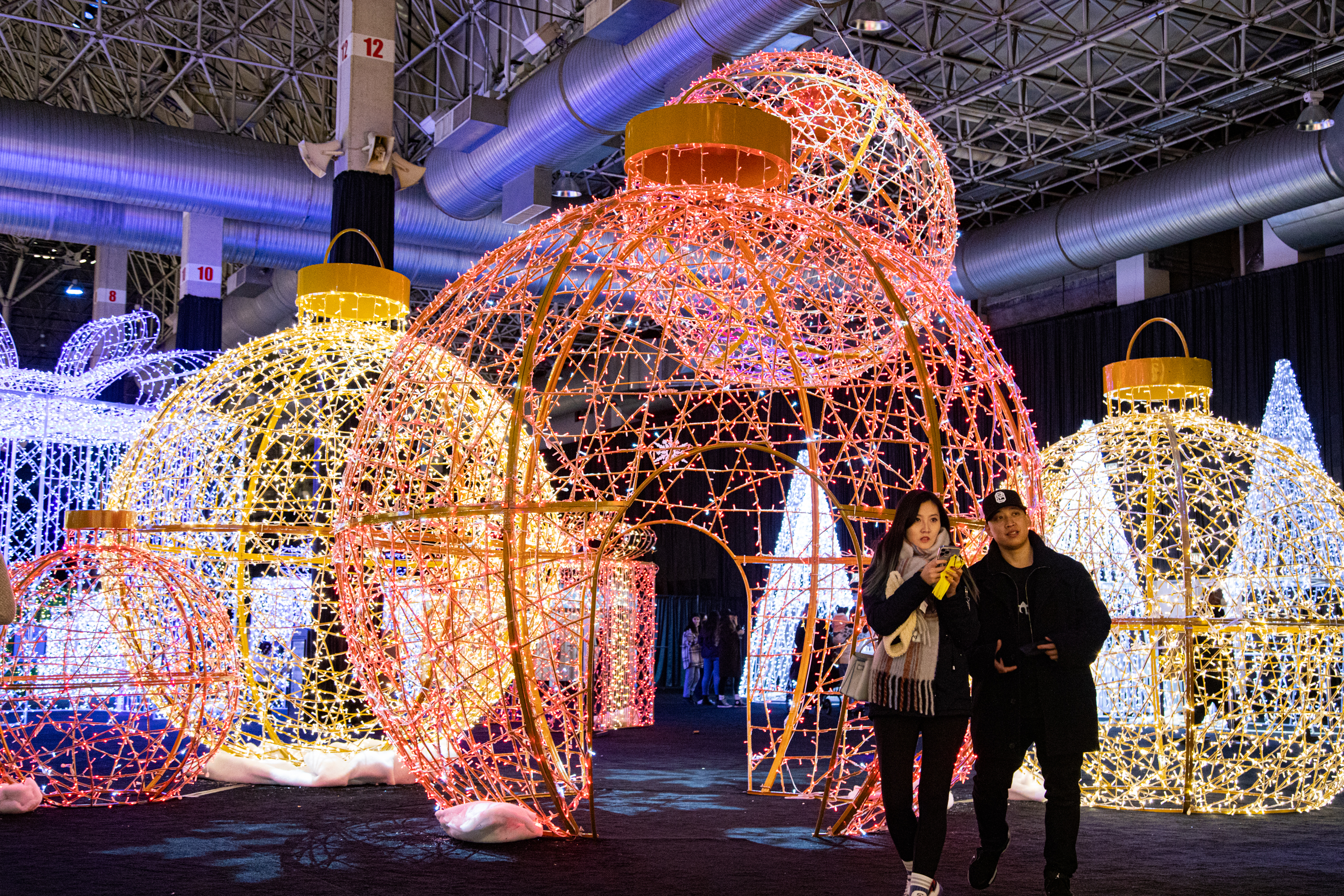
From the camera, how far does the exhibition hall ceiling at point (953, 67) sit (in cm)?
1241

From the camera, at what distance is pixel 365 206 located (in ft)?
31.6

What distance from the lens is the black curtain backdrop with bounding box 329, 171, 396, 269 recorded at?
9.53 m

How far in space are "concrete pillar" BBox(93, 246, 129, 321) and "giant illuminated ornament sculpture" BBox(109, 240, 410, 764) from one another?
12.4m

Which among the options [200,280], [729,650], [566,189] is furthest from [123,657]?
[729,650]

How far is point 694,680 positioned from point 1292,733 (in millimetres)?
11168

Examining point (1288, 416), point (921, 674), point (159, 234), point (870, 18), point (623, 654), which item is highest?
point (870, 18)

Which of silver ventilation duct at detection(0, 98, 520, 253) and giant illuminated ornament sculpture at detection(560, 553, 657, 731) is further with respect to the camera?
silver ventilation duct at detection(0, 98, 520, 253)

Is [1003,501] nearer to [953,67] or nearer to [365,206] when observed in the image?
[365,206]

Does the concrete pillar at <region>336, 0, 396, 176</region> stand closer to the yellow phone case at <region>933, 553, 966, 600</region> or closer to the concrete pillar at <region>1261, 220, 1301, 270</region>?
the yellow phone case at <region>933, 553, 966, 600</region>

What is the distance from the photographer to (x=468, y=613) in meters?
4.62

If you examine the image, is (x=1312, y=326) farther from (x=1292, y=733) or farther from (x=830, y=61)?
(x=830, y=61)

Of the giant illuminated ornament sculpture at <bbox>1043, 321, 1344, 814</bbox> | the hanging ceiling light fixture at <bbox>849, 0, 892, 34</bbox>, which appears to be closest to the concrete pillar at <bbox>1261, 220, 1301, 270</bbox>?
the hanging ceiling light fixture at <bbox>849, 0, 892, 34</bbox>

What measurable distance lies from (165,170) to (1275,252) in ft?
39.3

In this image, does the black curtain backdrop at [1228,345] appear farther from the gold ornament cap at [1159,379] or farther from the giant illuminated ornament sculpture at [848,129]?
the giant illuminated ornament sculpture at [848,129]
